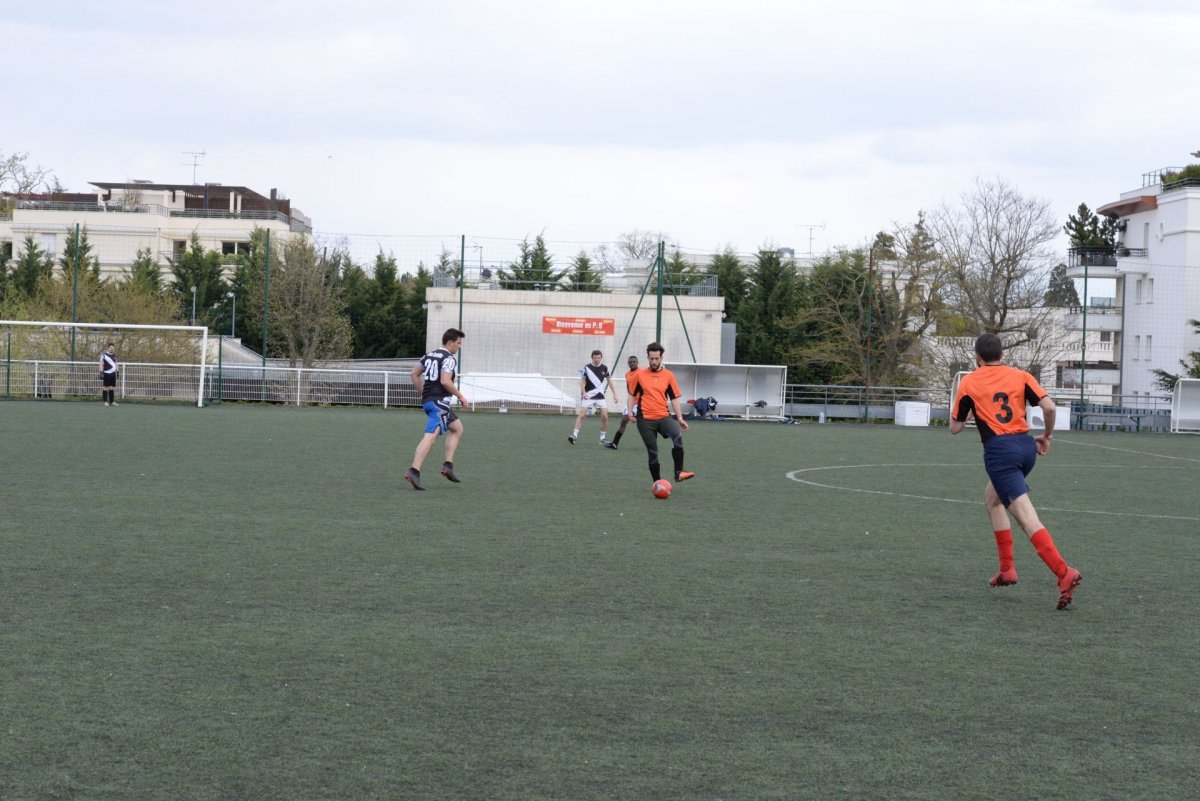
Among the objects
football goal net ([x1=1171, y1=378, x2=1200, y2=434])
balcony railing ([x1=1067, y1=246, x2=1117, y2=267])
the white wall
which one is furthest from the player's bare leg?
balcony railing ([x1=1067, y1=246, x2=1117, y2=267])

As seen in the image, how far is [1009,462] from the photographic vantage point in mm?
8227

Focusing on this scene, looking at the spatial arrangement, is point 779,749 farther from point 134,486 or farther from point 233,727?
point 134,486

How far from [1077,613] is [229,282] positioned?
62804 millimetres

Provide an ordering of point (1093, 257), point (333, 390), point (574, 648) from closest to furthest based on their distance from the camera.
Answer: point (574, 648), point (333, 390), point (1093, 257)

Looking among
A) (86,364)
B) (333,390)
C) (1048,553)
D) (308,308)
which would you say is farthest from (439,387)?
(308,308)

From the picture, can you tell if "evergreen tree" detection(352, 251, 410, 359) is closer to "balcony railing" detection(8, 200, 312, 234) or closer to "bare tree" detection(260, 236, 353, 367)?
"bare tree" detection(260, 236, 353, 367)

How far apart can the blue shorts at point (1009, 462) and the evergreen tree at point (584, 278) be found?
33.7 metres

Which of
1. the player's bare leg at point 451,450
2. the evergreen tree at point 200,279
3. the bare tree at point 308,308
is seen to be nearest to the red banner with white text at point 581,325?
the bare tree at point 308,308

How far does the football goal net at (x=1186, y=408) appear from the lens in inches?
1400

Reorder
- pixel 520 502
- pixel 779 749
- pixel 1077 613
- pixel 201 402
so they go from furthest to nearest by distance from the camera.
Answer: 1. pixel 201 402
2. pixel 520 502
3. pixel 1077 613
4. pixel 779 749

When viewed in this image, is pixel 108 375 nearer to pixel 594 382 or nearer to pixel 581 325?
pixel 581 325

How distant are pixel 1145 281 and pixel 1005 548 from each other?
196 feet

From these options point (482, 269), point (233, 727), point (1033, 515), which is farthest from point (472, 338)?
point (233, 727)

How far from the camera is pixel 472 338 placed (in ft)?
133
